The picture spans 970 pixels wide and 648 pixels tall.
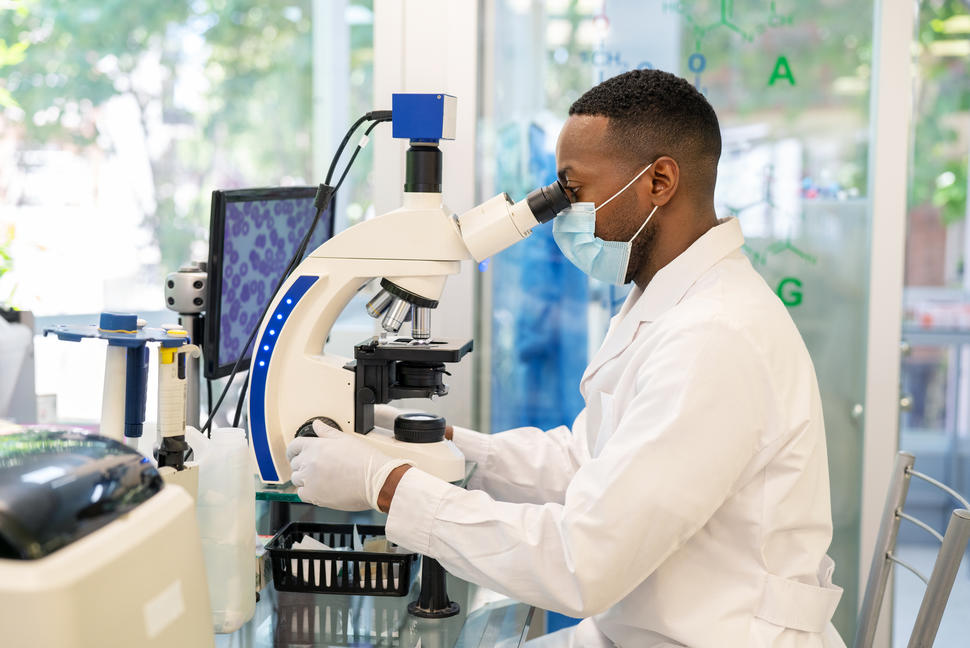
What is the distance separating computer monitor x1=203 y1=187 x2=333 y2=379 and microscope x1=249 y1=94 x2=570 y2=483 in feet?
0.51

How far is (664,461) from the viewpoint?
44.2 inches

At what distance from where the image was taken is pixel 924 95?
163 inches

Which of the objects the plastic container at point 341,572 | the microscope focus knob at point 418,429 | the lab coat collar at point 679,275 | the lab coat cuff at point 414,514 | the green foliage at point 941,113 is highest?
the green foliage at point 941,113

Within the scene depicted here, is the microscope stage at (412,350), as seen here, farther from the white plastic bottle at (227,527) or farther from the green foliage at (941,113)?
the green foliage at (941,113)

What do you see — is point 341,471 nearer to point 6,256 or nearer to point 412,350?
point 412,350

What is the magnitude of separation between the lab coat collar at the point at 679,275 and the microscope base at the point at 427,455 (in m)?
0.28

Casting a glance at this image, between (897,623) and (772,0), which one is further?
(897,623)

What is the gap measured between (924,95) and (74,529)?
4.26 meters

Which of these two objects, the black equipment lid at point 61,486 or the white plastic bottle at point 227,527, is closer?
the black equipment lid at point 61,486

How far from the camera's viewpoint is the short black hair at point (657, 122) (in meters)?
1.36

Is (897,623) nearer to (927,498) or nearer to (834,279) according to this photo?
(927,498)

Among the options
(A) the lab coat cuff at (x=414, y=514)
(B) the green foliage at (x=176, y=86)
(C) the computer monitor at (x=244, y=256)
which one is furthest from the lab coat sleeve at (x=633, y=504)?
(B) the green foliage at (x=176, y=86)

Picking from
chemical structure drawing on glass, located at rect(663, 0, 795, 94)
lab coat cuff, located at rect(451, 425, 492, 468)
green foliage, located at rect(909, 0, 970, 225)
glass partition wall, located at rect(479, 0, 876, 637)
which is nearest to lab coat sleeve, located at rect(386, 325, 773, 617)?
lab coat cuff, located at rect(451, 425, 492, 468)

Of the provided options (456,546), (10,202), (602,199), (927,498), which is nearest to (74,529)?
(456,546)
